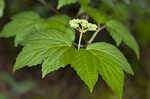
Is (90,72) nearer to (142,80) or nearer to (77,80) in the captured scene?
(77,80)

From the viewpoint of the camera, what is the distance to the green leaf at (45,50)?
1377 mm

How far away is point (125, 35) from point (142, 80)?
2.32 meters

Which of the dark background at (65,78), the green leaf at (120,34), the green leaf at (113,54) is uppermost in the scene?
the green leaf at (113,54)

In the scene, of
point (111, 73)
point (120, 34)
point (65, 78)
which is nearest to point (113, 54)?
point (111, 73)

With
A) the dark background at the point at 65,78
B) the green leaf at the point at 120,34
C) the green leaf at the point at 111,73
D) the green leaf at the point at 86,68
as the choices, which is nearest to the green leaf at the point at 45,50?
the green leaf at the point at 86,68

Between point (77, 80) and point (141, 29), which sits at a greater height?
point (141, 29)

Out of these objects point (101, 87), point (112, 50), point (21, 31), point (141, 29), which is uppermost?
point (112, 50)

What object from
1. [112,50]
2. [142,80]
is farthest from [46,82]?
[112,50]

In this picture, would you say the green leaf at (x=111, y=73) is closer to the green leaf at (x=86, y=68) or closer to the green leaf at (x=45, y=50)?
the green leaf at (x=86, y=68)

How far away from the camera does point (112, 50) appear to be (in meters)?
1.59

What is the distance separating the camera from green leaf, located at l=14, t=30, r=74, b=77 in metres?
1.38

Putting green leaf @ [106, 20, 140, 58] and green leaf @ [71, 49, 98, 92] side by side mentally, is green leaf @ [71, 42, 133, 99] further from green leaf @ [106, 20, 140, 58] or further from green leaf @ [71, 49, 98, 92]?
green leaf @ [106, 20, 140, 58]

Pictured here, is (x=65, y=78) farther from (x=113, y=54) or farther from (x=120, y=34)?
(x=113, y=54)

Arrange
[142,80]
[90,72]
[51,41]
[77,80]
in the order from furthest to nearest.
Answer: [142,80], [77,80], [51,41], [90,72]
